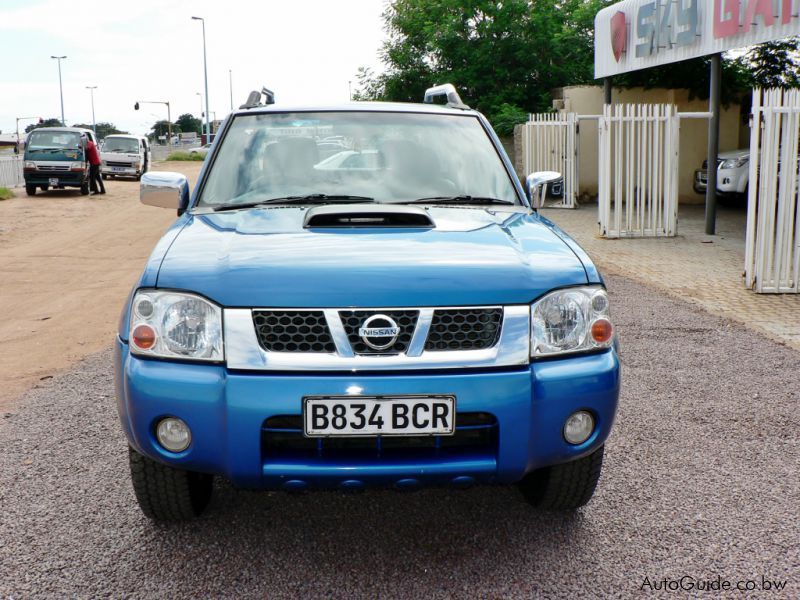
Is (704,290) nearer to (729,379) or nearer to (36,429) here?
(729,379)

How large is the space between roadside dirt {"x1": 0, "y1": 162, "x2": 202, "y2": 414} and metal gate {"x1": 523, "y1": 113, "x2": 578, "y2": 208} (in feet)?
28.6

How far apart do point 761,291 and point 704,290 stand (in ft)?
2.01

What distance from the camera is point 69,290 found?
34.2ft

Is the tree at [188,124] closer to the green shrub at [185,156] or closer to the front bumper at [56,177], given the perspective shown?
the green shrub at [185,156]

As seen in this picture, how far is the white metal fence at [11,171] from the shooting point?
29344 mm

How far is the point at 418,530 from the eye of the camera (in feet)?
11.2

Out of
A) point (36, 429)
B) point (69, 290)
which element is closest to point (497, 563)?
point (36, 429)

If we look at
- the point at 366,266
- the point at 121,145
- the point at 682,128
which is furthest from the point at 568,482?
the point at 121,145

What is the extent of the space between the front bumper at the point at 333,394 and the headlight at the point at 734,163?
16808 millimetres

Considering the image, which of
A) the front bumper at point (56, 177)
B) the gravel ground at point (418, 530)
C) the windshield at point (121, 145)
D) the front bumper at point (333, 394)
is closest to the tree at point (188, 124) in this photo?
the windshield at point (121, 145)

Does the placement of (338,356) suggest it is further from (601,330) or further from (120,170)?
(120,170)

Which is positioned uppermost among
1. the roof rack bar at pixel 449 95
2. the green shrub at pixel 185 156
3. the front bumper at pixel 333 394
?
the roof rack bar at pixel 449 95

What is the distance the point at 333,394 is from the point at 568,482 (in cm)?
112

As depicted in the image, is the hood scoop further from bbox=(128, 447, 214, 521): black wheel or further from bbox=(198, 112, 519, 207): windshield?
bbox=(128, 447, 214, 521): black wheel
